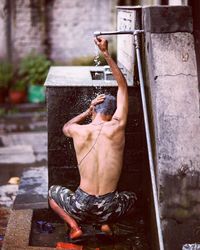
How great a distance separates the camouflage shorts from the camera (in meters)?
6.23

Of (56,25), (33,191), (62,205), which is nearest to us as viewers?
(62,205)

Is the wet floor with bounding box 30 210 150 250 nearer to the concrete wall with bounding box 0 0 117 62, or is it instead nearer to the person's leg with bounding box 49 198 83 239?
the person's leg with bounding box 49 198 83 239

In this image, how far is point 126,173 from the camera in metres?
7.19

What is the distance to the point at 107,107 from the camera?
632 centimetres

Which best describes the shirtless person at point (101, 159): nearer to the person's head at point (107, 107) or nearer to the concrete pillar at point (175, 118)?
the person's head at point (107, 107)

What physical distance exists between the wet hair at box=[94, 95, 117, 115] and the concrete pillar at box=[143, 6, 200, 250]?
48 centimetres

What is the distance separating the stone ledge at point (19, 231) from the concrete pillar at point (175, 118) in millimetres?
1530

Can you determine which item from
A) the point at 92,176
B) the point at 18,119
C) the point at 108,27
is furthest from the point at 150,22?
the point at 108,27

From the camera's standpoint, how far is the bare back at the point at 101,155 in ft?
20.3

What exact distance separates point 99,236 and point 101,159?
108cm

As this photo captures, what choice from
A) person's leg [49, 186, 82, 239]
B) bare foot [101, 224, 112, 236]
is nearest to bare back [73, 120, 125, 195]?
person's leg [49, 186, 82, 239]

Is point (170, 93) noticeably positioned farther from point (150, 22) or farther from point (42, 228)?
point (42, 228)

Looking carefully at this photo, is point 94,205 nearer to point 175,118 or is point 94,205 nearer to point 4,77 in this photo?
point 175,118

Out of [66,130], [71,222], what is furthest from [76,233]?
[66,130]
